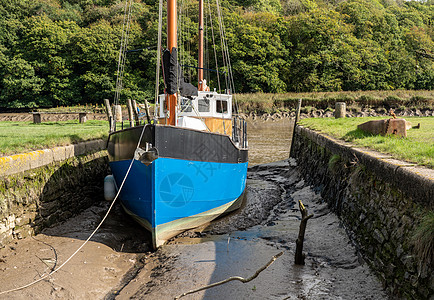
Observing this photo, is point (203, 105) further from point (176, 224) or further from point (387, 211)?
point (387, 211)

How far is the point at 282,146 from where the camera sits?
813 inches

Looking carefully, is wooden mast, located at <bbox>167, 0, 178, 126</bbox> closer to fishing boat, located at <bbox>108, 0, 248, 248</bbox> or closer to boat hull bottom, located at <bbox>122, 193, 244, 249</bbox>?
fishing boat, located at <bbox>108, 0, 248, 248</bbox>

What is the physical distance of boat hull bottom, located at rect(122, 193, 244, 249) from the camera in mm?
6309

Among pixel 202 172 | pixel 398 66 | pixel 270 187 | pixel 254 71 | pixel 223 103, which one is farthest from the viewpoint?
pixel 398 66

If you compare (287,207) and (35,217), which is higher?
(35,217)

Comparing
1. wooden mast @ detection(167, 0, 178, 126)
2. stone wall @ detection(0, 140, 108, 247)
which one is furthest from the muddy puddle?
wooden mast @ detection(167, 0, 178, 126)

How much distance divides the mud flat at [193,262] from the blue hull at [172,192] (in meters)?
0.36

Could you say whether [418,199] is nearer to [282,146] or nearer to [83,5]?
[282,146]

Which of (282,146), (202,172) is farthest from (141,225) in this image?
(282,146)

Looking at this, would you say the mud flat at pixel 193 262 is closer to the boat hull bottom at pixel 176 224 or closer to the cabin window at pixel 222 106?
the boat hull bottom at pixel 176 224

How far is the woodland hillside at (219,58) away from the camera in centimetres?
4641

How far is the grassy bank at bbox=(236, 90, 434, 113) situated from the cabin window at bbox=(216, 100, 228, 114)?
1118 inches

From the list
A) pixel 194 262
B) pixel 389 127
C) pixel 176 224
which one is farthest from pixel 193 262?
pixel 389 127

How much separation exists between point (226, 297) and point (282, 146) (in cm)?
1674
